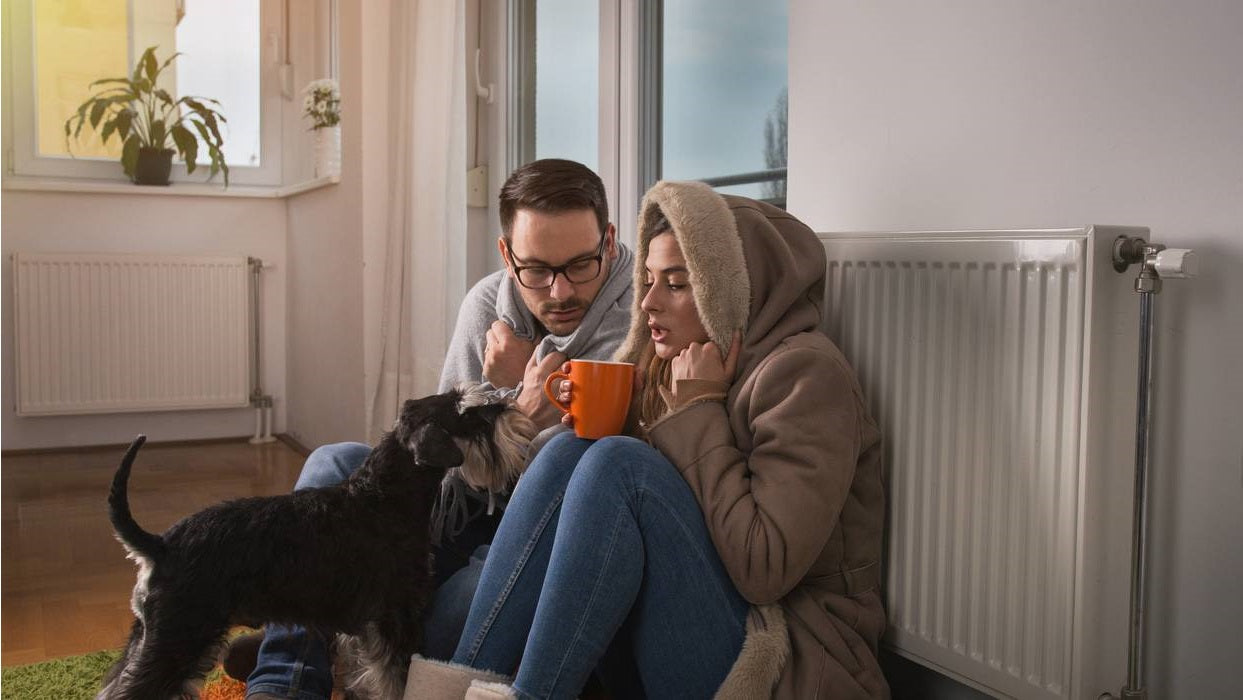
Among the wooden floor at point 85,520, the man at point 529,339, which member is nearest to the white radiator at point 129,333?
the wooden floor at point 85,520

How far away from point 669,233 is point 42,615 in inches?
70.1

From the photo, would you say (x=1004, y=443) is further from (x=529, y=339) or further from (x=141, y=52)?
(x=141, y=52)

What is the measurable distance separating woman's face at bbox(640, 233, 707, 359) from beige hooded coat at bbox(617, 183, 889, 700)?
46 mm

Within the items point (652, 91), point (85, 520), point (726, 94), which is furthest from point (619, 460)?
point (85, 520)

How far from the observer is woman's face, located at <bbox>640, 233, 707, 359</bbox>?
1484mm

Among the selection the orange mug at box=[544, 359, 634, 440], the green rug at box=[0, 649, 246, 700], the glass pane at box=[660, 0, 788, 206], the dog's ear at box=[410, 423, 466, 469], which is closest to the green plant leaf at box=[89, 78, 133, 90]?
the glass pane at box=[660, 0, 788, 206]

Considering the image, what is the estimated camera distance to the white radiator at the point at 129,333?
436cm

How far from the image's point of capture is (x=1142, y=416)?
1.21 meters

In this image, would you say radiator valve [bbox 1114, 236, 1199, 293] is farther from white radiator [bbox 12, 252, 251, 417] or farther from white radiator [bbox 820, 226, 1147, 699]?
white radiator [bbox 12, 252, 251, 417]

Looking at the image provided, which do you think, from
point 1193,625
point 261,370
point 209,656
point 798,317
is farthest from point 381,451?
point 261,370

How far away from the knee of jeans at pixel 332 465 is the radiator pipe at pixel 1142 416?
115 centimetres

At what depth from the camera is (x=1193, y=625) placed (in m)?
1.22

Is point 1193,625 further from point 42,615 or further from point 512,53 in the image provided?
point 512,53

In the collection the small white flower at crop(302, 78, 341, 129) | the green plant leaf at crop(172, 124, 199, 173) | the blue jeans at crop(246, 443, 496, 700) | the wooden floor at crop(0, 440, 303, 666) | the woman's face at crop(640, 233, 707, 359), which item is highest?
the small white flower at crop(302, 78, 341, 129)
